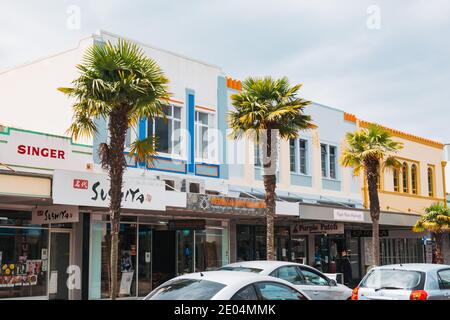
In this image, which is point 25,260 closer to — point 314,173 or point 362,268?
point 314,173

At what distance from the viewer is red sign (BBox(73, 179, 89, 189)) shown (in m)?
16.1

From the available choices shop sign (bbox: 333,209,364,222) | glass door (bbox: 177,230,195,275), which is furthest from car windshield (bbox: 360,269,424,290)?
shop sign (bbox: 333,209,364,222)

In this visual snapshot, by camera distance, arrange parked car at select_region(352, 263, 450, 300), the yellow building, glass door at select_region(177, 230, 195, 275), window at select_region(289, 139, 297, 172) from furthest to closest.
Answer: the yellow building < window at select_region(289, 139, 297, 172) < glass door at select_region(177, 230, 195, 275) < parked car at select_region(352, 263, 450, 300)

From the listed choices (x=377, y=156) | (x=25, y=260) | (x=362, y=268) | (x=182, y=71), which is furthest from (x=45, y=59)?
(x=362, y=268)

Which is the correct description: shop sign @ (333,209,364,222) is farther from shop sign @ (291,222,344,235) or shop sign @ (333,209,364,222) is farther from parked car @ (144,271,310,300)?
parked car @ (144,271,310,300)

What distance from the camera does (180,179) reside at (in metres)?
21.4

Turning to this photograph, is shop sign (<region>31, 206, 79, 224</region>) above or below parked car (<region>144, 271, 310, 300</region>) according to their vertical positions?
above

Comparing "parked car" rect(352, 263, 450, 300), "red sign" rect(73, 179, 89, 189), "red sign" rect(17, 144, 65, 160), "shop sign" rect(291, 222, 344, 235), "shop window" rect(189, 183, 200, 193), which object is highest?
"red sign" rect(17, 144, 65, 160)

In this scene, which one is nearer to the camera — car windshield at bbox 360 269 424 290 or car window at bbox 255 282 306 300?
car window at bbox 255 282 306 300

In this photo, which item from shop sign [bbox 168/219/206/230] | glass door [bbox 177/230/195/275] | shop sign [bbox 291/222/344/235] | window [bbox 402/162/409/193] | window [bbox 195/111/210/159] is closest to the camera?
shop sign [bbox 168/219/206/230]

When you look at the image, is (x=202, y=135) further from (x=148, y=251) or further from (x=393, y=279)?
(x=393, y=279)

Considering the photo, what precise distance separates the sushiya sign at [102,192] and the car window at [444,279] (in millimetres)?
8624

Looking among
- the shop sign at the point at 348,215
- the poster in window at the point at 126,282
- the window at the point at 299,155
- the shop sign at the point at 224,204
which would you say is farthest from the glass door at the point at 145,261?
the window at the point at 299,155

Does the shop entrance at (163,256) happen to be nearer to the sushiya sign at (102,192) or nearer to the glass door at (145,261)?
the glass door at (145,261)
